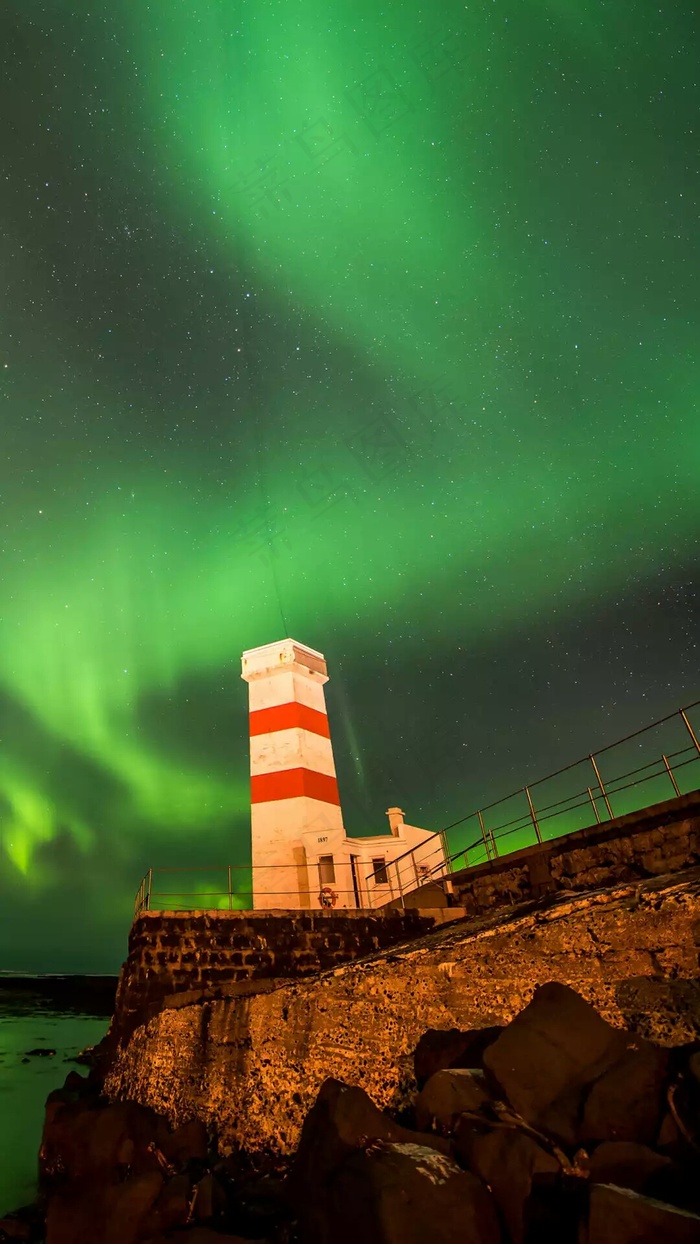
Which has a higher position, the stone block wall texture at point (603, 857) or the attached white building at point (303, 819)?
the attached white building at point (303, 819)

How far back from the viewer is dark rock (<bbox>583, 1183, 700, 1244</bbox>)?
287cm

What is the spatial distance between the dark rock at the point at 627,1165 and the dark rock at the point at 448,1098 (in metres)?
0.97

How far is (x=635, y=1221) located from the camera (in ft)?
9.63

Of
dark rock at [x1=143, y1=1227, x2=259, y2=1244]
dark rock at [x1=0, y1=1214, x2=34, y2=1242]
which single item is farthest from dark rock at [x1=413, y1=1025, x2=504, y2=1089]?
dark rock at [x1=0, y1=1214, x2=34, y2=1242]

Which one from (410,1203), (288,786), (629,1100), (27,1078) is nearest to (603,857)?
(629,1100)

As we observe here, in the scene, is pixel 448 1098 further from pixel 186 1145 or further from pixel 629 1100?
pixel 186 1145

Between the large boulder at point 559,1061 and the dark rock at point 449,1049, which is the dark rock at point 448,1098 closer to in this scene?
the large boulder at point 559,1061

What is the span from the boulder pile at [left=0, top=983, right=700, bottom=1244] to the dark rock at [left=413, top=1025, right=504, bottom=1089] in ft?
0.04

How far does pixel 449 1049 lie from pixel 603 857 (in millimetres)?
5104

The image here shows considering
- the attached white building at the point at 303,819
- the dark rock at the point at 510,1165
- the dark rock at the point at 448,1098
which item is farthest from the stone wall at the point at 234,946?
the dark rock at the point at 510,1165

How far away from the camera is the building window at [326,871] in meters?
18.1

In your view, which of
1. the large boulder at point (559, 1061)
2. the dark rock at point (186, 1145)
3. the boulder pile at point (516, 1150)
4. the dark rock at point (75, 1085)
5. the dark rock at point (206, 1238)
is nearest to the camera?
the boulder pile at point (516, 1150)

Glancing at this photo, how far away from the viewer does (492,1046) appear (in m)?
4.45

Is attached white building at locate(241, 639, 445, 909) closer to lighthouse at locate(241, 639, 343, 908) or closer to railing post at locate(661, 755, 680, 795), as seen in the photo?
lighthouse at locate(241, 639, 343, 908)
